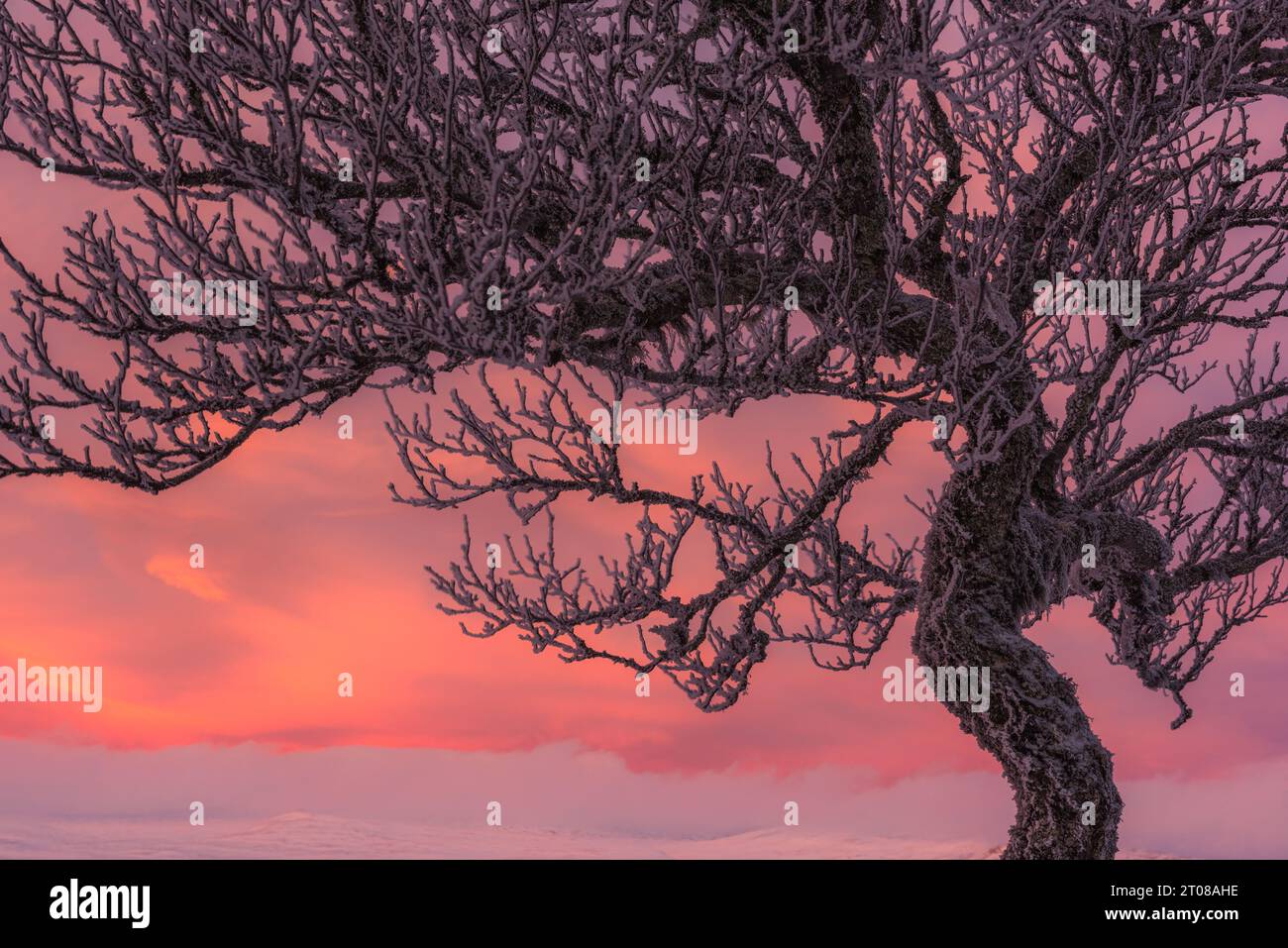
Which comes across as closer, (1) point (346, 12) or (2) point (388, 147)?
(2) point (388, 147)

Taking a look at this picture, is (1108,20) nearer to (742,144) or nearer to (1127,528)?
(742,144)

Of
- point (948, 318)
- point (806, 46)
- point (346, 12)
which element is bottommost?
point (948, 318)

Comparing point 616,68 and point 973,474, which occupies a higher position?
point 616,68

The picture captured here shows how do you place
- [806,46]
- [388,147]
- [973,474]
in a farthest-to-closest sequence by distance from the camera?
[973,474], [806,46], [388,147]

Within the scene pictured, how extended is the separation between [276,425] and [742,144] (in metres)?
2.29

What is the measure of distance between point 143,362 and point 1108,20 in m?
5.24

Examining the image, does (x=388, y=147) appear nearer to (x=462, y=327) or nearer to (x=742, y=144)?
(x=462, y=327)

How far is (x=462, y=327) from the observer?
3.97m

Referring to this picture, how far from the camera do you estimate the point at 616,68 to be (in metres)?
4.13
